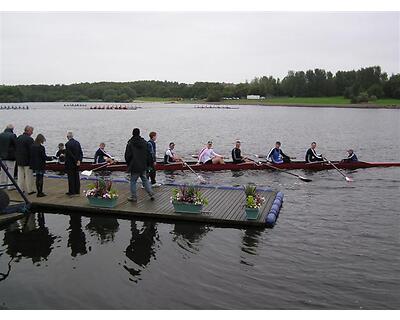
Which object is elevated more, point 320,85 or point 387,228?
point 320,85

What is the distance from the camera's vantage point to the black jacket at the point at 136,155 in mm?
Result: 12875

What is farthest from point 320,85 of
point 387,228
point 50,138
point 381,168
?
point 387,228

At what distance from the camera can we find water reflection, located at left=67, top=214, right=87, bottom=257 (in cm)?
1026

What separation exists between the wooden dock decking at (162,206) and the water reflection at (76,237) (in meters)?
0.58

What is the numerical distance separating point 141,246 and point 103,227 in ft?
6.09

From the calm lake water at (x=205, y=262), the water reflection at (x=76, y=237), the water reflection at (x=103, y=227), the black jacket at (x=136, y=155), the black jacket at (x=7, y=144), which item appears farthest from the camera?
the black jacket at (x=7, y=144)

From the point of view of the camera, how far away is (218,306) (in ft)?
25.2

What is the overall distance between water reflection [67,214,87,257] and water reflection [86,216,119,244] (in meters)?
0.30

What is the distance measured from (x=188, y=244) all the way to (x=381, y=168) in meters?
17.4

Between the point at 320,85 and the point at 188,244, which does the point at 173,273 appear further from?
the point at 320,85

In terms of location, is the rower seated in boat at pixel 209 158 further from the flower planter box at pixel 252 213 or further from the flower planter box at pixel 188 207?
the flower planter box at pixel 252 213

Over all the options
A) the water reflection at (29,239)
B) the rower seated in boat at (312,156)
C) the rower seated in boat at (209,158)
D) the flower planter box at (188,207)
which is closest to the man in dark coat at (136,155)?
the flower planter box at (188,207)

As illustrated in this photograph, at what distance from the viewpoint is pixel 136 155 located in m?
12.9

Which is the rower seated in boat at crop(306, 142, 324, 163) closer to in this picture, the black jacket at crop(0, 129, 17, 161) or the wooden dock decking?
the wooden dock decking
